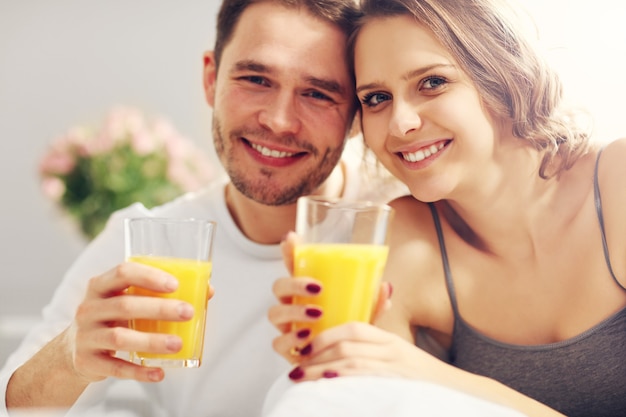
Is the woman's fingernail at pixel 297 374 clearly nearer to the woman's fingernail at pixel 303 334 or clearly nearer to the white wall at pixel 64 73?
the woman's fingernail at pixel 303 334

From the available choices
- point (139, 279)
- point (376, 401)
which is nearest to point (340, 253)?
point (376, 401)

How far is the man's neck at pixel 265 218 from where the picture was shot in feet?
7.30

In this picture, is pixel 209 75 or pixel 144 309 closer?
pixel 144 309

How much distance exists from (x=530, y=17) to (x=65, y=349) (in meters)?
1.41

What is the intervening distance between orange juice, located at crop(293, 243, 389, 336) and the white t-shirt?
0.73 m

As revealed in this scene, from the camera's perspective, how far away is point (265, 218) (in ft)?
7.31

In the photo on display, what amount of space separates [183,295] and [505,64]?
0.97 m

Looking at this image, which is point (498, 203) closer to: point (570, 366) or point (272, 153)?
point (570, 366)

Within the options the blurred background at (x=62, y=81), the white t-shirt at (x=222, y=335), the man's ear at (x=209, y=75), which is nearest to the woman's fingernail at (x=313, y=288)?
the white t-shirt at (x=222, y=335)

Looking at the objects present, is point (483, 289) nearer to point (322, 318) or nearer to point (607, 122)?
point (322, 318)

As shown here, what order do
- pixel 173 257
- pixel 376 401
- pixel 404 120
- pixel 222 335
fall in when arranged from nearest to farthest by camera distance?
pixel 376 401 → pixel 173 257 → pixel 404 120 → pixel 222 335

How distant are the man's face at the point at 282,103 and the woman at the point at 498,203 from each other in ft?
0.62

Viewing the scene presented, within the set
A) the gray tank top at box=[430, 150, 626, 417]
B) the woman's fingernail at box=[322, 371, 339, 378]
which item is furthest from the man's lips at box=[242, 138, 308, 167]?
the woman's fingernail at box=[322, 371, 339, 378]

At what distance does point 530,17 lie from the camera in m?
1.88
